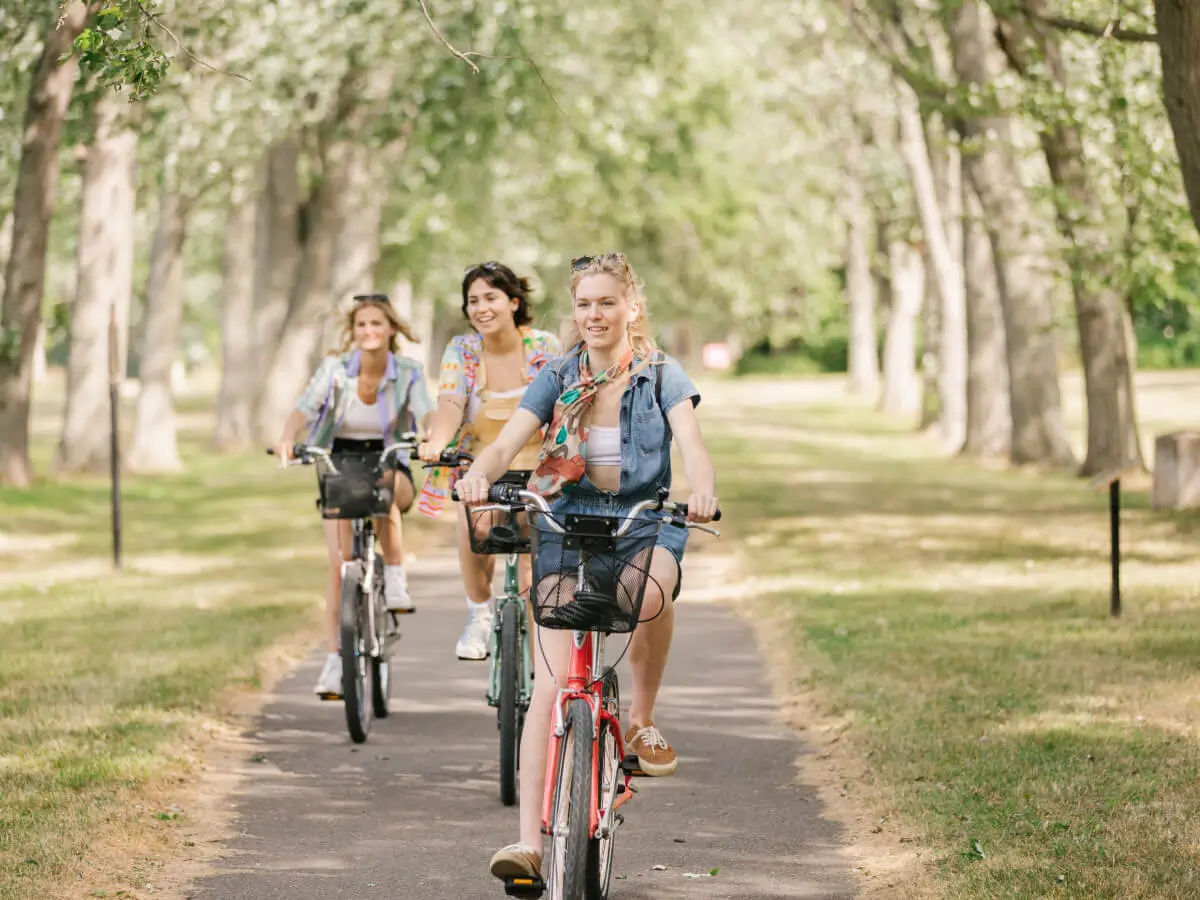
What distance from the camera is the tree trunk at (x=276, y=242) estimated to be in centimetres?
3006

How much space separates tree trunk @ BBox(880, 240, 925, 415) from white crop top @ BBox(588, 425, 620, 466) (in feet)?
128

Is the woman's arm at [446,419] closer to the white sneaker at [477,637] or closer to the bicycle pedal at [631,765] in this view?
the white sneaker at [477,637]

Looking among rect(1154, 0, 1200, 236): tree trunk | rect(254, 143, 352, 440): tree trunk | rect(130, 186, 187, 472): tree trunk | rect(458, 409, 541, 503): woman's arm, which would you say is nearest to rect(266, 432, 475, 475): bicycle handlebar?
rect(458, 409, 541, 503): woman's arm

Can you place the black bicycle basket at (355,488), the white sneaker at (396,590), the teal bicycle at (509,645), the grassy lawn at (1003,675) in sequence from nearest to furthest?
the grassy lawn at (1003,675) < the teal bicycle at (509,645) < the black bicycle basket at (355,488) < the white sneaker at (396,590)

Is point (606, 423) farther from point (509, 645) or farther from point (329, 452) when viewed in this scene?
point (329, 452)

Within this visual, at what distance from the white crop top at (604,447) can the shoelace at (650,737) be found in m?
1.04

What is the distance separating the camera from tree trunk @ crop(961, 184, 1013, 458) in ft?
92.7

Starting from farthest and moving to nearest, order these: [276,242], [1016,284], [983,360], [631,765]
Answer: [276,242]
[983,360]
[1016,284]
[631,765]

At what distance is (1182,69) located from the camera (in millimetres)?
11352

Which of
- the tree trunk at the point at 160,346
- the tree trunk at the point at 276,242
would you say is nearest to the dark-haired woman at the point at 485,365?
the tree trunk at the point at 160,346

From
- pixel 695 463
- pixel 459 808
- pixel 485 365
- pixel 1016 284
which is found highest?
pixel 1016 284

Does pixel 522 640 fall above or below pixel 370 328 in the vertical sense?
below

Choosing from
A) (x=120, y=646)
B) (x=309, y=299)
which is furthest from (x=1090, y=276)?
(x=309, y=299)

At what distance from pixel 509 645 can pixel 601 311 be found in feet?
6.21
